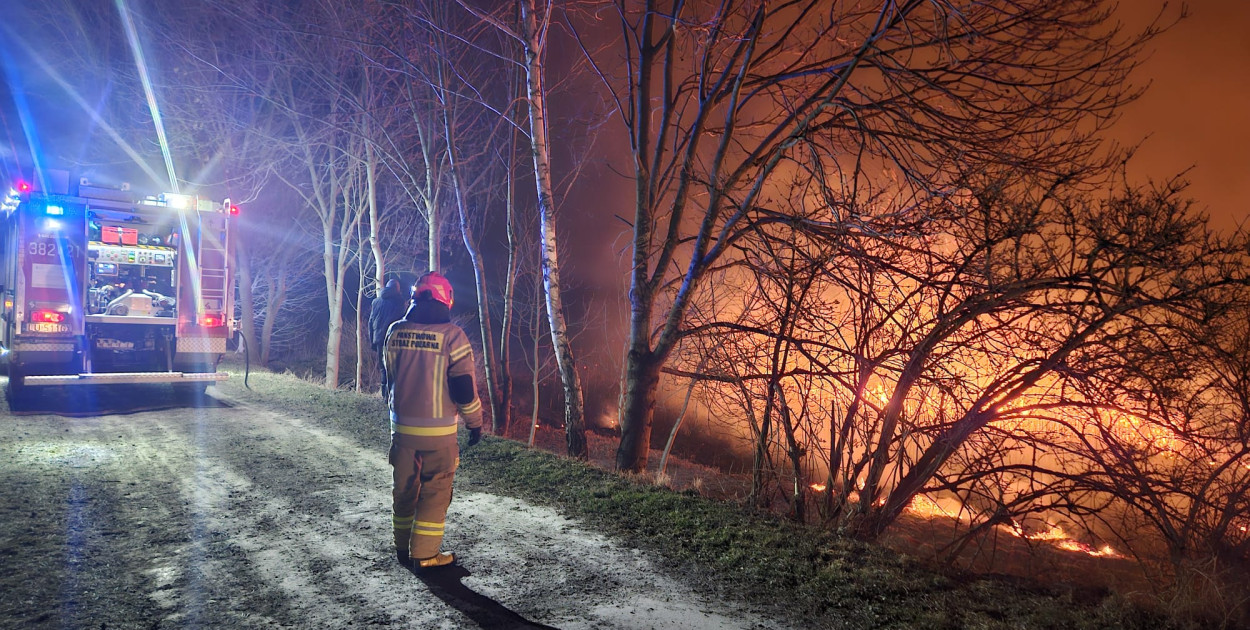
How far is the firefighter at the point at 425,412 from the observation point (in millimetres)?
4848

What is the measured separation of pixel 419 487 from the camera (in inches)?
193

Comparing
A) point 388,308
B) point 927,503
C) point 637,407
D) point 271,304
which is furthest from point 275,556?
point 271,304

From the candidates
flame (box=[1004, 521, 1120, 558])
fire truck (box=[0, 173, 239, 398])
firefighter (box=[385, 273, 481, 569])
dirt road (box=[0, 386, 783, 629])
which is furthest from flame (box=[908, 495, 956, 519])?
fire truck (box=[0, 173, 239, 398])

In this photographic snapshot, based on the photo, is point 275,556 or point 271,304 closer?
point 275,556

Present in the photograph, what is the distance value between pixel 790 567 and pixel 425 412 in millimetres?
2750

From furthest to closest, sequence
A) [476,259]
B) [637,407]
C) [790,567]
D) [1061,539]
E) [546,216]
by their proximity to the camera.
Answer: [476,259] → [546,216] → [637,407] → [1061,539] → [790,567]

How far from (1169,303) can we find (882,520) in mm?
2868

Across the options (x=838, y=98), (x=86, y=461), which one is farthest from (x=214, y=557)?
(x=838, y=98)

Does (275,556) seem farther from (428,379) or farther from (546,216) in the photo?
(546,216)

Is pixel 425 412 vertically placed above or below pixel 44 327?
below

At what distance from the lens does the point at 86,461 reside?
7609mm

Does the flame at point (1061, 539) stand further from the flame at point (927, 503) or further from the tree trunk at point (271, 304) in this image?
the tree trunk at point (271, 304)

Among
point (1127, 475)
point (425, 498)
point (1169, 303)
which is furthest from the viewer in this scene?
point (1127, 475)

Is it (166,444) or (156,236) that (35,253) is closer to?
(156,236)
